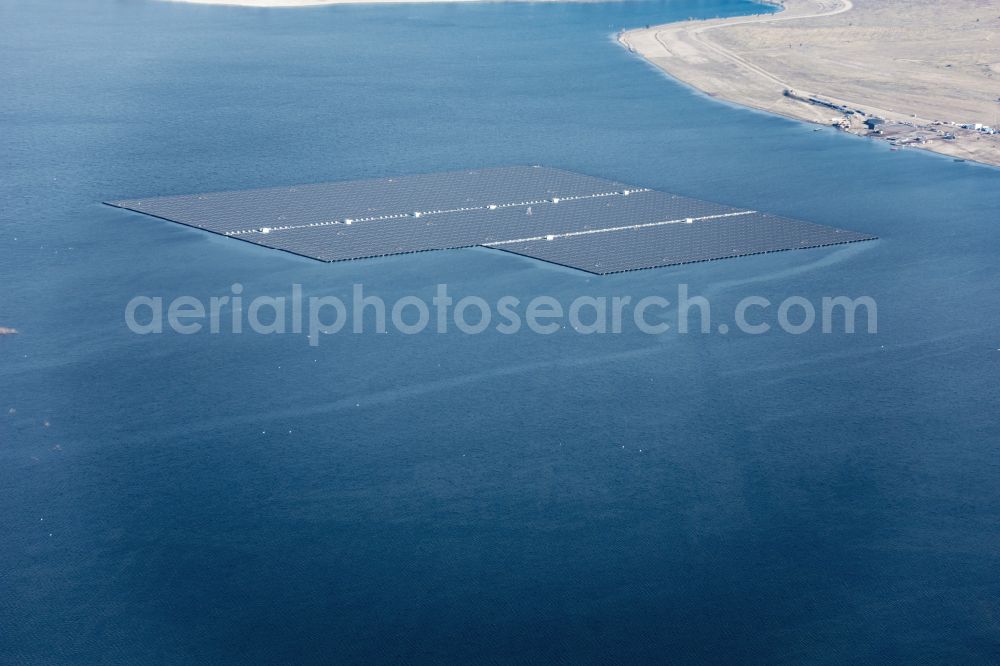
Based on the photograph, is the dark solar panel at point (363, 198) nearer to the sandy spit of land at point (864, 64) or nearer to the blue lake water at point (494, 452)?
the blue lake water at point (494, 452)

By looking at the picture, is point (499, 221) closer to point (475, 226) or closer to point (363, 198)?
point (475, 226)

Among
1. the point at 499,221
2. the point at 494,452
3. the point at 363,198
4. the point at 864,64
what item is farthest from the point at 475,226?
Result: the point at 864,64

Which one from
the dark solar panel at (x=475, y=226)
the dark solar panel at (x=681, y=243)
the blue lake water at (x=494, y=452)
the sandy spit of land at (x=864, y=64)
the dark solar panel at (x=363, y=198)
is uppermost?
the sandy spit of land at (x=864, y=64)

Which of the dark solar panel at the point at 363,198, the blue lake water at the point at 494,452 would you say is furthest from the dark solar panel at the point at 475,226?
the blue lake water at the point at 494,452

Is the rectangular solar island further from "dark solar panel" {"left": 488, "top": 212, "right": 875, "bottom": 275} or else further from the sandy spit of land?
the sandy spit of land

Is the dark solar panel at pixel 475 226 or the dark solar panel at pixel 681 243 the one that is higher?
the dark solar panel at pixel 475 226

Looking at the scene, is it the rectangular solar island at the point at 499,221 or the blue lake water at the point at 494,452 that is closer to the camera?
the blue lake water at the point at 494,452
